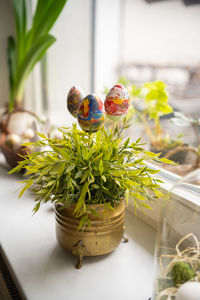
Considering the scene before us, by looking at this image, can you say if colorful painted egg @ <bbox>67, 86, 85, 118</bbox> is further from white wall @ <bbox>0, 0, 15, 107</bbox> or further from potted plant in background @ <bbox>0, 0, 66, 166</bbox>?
white wall @ <bbox>0, 0, 15, 107</bbox>

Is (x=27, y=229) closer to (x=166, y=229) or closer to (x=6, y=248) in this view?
(x=6, y=248)

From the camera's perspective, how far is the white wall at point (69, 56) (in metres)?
1.51

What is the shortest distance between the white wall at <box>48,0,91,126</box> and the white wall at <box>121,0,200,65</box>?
250 mm

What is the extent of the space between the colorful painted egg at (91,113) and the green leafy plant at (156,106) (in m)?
0.36

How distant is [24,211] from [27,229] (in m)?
0.11

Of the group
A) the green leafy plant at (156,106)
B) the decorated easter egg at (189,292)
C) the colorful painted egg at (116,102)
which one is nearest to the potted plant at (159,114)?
the green leafy plant at (156,106)

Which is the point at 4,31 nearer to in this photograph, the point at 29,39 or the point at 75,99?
the point at 29,39

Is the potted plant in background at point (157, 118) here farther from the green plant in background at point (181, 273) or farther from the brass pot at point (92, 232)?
the green plant in background at point (181, 273)

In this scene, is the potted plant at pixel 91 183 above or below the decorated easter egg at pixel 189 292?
above

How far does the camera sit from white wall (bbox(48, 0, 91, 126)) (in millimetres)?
1515

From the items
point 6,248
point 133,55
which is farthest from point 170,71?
point 6,248

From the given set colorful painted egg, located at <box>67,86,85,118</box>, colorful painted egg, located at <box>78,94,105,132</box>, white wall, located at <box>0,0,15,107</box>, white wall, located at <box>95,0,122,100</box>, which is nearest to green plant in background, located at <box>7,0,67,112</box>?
white wall, located at <box>0,0,15,107</box>

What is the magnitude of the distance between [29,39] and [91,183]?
3.82 feet

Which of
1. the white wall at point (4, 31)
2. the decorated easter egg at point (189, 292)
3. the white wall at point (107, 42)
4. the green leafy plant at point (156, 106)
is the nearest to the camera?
the decorated easter egg at point (189, 292)
